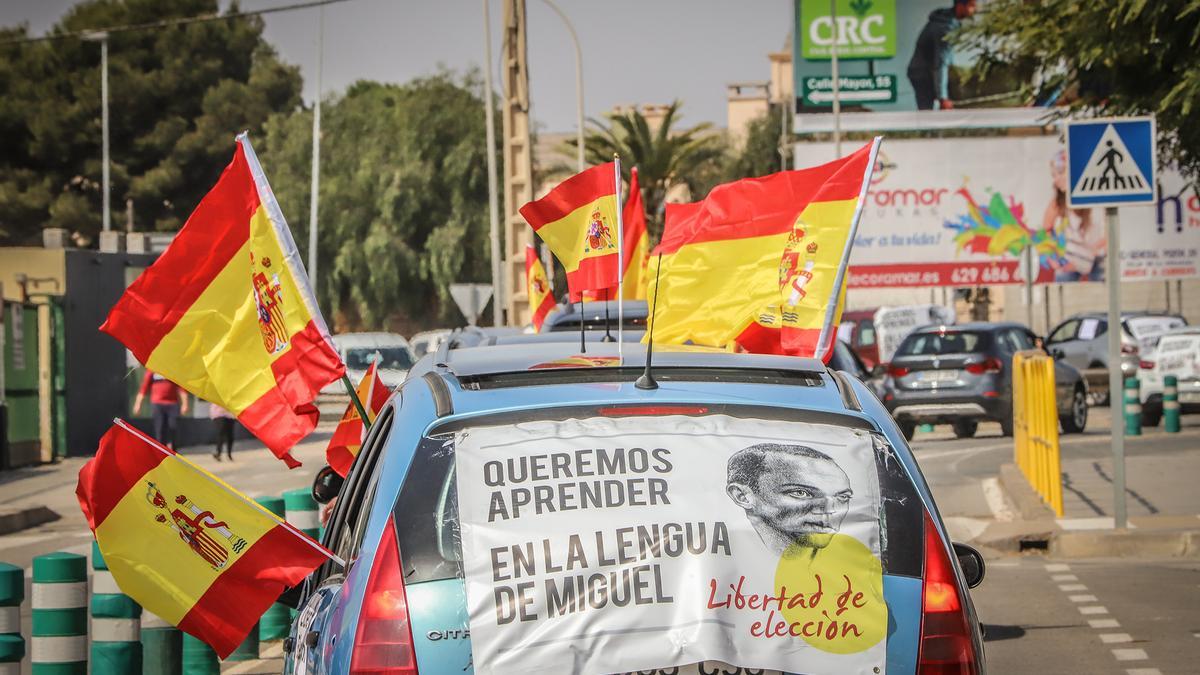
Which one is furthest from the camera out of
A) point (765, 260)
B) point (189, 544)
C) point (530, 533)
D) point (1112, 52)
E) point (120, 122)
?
point (120, 122)

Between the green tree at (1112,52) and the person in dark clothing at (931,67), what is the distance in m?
24.6

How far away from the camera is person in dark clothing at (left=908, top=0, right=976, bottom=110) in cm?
4459

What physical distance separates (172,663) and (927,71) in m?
40.0

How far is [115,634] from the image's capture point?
682cm

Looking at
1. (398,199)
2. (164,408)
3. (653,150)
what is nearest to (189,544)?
(164,408)

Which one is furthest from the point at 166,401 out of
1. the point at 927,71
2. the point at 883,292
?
the point at 883,292

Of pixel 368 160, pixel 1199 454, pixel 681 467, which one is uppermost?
pixel 368 160

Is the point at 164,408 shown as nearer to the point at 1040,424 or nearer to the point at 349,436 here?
the point at 1040,424

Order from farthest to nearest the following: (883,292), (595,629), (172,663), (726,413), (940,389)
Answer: (883,292) < (940,389) < (172,663) < (726,413) < (595,629)

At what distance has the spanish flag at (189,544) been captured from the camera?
446 centimetres

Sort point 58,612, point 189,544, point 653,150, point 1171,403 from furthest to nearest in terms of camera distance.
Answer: point 653,150 → point 1171,403 → point 58,612 → point 189,544

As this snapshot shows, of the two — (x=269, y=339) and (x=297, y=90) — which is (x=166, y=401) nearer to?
(x=269, y=339)

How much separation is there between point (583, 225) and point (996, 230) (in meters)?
38.9

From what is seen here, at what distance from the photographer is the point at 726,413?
156 inches
